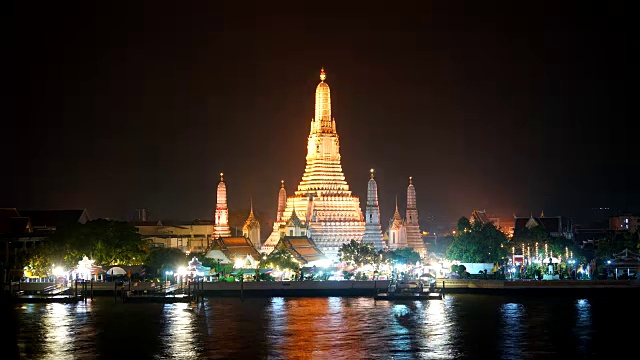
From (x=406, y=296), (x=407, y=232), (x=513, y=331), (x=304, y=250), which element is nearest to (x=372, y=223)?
(x=407, y=232)

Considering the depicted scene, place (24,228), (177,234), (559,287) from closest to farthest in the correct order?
(559,287), (24,228), (177,234)

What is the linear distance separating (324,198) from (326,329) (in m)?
46.7

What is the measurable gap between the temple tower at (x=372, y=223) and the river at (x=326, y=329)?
25809mm

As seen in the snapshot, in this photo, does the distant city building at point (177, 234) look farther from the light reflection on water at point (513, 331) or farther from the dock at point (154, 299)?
the light reflection on water at point (513, 331)

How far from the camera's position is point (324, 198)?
370 feet

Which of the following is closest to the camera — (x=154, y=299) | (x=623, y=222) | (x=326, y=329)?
(x=326, y=329)

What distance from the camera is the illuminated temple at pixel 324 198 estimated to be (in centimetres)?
11044

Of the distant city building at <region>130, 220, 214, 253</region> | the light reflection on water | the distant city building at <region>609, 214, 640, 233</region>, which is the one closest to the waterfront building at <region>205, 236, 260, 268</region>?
the light reflection on water

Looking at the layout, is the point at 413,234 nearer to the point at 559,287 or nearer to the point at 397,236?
the point at 397,236

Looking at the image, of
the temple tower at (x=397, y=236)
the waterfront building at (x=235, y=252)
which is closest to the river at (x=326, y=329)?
the waterfront building at (x=235, y=252)

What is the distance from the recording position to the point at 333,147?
114375 mm

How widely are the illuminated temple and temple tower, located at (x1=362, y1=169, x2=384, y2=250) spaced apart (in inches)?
22.8

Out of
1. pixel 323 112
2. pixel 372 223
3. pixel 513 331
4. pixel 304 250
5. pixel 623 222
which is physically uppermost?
pixel 323 112

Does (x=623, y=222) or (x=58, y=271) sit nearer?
(x=58, y=271)
